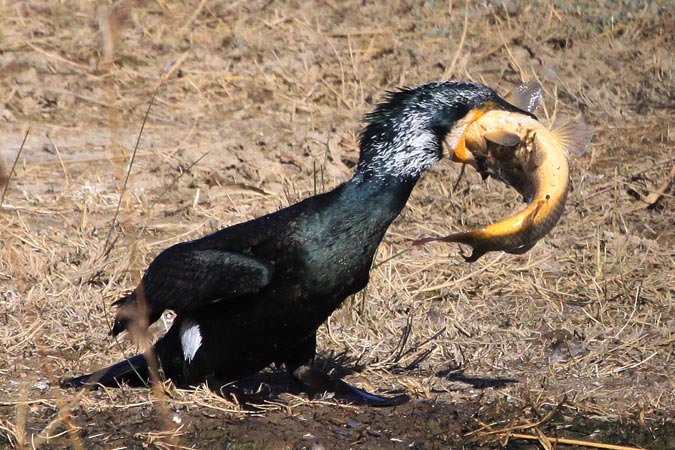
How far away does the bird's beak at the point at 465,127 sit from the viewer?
4023 mm

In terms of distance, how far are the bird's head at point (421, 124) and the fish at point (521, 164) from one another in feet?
0.17

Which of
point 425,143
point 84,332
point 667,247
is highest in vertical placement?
point 425,143

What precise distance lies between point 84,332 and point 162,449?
1.11 meters

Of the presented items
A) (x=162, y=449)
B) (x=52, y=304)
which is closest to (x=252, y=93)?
(x=52, y=304)

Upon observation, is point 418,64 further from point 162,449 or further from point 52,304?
point 162,449

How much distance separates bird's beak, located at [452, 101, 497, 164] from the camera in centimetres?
402

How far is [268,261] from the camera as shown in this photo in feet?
13.4

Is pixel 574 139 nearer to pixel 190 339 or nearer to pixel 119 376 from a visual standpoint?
pixel 190 339

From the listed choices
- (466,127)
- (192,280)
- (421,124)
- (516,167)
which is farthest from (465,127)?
(192,280)

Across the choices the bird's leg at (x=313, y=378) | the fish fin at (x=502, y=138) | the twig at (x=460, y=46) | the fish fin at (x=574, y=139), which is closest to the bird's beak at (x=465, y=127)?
the fish fin at (x=502, y=138)

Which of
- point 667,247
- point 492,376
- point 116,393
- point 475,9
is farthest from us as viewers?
point 475,9

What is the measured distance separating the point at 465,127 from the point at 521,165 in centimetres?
31

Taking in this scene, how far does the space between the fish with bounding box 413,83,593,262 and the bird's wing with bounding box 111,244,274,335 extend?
29.4 inches

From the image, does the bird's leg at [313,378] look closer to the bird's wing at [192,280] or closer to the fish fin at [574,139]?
the bird's wing at [192,280]
